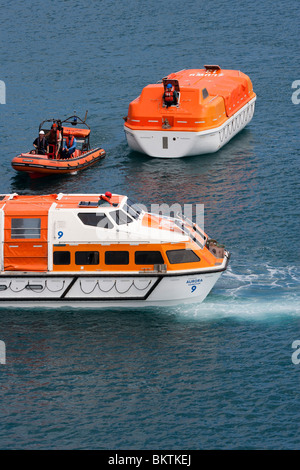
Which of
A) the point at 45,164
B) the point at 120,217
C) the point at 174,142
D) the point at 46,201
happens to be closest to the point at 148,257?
the point at 120,217

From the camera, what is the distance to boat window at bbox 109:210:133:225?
160ft

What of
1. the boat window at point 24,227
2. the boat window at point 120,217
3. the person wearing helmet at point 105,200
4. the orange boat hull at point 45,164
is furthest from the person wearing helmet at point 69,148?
the boat window at point 120,217

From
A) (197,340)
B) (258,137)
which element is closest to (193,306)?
(197,340)

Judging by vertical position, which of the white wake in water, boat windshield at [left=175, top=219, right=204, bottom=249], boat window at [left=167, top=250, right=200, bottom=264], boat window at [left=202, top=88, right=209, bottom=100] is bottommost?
the white wake in water

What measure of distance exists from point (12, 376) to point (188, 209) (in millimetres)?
21506

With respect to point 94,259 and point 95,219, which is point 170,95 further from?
point 94,259

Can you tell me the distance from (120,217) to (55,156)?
867 inches

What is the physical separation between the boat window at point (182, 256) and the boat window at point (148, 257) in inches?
19.0

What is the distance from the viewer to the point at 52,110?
84.7 metres

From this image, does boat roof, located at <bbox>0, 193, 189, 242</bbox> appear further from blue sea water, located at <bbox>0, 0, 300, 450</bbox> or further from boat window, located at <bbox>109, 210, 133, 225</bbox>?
blue sea water, located at <bbox>0, 0, 300, 450</bbox>

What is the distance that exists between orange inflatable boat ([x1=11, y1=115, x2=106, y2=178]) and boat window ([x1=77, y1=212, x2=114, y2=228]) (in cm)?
2026

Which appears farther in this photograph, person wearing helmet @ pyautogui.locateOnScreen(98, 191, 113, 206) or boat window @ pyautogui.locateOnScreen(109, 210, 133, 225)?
person wearing helmet @ pyautogui.locateOnScreen(98, 191, 113, 206)

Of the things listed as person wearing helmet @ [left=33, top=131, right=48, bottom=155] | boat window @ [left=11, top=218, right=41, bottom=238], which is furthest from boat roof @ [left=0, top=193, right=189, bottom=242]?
person wearing helmet @ [left=33, top=131, right=48, bottom=155]

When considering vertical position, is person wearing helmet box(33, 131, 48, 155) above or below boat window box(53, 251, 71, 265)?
below
